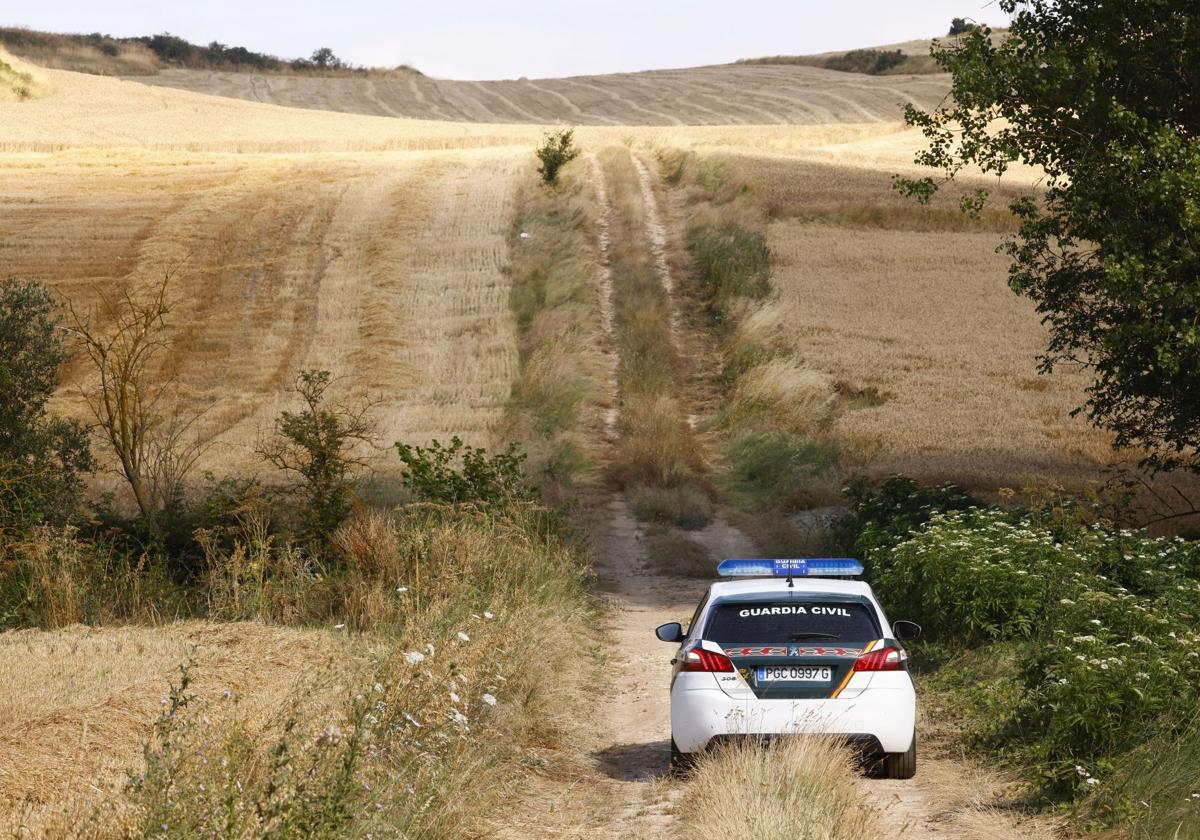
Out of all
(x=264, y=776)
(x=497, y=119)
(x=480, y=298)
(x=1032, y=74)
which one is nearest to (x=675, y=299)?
(x=480, y=298)

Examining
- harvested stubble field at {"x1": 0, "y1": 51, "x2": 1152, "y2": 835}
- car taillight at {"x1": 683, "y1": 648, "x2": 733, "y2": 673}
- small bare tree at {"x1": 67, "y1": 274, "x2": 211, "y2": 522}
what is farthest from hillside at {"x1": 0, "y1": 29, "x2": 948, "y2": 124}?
car taillight at {"x1": 683, "y1": 648, "x2": 733, "y2": 673}

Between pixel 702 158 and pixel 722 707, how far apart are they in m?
50.4

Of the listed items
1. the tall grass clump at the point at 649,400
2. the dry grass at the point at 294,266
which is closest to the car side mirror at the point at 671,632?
the tall grass clump at the point at 649,400

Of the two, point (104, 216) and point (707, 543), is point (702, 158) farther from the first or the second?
point (707, 543)

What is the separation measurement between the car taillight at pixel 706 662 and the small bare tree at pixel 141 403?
8.73 meters

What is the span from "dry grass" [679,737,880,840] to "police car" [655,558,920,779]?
8.5 inches

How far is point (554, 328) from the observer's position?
36.8m

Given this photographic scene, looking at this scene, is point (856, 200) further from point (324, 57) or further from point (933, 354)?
point (324, 57)

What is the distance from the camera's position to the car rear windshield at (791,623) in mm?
10266

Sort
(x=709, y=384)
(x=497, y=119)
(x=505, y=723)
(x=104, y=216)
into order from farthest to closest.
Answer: (x=497, y=119) → (x=104, y=216) → (x=709, y=384) → (x=505, y=723)

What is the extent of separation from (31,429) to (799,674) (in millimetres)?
12139

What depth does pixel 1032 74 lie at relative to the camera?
55.9 feet

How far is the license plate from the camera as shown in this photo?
10.0 meters

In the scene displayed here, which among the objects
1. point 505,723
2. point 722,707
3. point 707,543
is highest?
point 722,707
